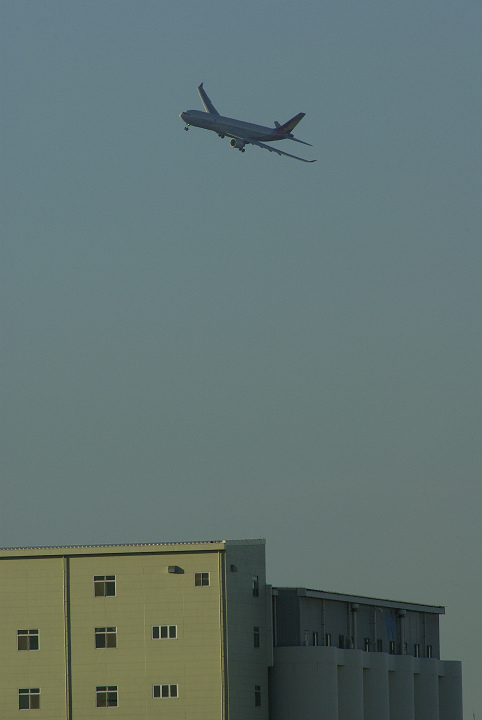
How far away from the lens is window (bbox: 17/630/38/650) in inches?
3543

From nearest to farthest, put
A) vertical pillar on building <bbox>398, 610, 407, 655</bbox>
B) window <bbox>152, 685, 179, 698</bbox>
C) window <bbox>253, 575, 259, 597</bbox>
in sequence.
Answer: window <bbox>152, 685, 179, 698</bbox>, window <bbox>253, 575, 259, 597</bbox>, vertical pillar on building <bbox>398, 610, 407, 655</bbox>

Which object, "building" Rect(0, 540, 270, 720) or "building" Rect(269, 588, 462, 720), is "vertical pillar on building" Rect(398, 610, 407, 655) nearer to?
"building" Rect(269, 588, 462, 720)

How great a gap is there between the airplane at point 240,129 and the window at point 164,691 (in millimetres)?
74738

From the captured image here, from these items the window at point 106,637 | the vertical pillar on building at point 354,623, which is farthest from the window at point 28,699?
the vertical pillar on building at point 354,623

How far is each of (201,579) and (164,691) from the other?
7682mm

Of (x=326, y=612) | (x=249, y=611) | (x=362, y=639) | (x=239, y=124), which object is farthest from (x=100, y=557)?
(x=239, y=124)

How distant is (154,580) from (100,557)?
13.3ft

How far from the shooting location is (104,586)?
9062 centimetres

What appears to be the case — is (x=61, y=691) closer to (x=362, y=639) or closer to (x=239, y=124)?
(x=362, y=639)

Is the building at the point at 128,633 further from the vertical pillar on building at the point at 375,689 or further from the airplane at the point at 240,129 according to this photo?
the airplane at the point at 240,129

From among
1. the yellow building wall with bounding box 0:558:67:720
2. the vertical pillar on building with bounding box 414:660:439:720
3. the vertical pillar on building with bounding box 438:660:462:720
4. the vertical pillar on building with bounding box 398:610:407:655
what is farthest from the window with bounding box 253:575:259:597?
the vertical pillar on building with bounding box 438:660:462:720

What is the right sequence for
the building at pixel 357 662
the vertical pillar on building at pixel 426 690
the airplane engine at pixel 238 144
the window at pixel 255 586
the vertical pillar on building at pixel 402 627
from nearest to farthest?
the building at pixel 357 662 < the window at pixel 255 586 < the vertical pillar on building at pixel 426 690 < the vertical pillar on building at pixel 402 627 < the airplane engine at pixel 238 144

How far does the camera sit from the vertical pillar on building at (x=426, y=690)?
372ft

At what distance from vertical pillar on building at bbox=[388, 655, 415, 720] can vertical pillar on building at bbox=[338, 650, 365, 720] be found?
897 cm
